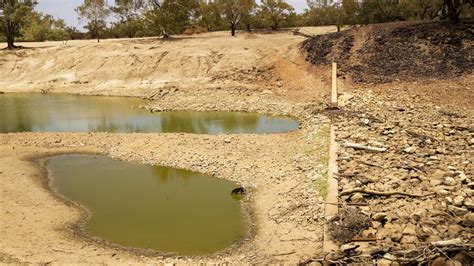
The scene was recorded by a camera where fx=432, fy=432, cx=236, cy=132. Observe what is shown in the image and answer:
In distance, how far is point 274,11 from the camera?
3850cm

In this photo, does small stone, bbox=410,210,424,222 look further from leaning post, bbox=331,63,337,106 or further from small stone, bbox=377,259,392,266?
leaning post, bbox=331,63,337,106

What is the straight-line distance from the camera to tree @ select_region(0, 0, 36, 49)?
117 ft

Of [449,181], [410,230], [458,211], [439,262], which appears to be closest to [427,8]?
[449,181]

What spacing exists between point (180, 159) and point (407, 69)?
14.3 meters

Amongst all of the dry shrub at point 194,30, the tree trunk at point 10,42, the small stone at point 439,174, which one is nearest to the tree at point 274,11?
the dry shrub at point 194,30

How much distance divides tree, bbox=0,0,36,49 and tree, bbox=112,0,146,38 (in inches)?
283

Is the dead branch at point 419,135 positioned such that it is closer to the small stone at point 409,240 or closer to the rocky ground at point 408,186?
the rocky ground at point 408,186

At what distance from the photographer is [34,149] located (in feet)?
51.2

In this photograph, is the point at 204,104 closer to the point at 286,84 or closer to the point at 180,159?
the point at 286,84

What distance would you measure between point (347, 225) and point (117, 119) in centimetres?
1499

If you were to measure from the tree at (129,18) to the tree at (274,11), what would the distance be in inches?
409

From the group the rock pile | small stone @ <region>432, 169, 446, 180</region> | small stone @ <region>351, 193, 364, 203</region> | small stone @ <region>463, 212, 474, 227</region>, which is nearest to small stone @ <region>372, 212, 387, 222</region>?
the rock pile

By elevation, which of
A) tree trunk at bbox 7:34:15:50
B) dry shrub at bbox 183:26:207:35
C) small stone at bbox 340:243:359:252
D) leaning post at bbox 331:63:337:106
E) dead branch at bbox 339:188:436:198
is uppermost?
dry shrub at bbox 183:26:207:35

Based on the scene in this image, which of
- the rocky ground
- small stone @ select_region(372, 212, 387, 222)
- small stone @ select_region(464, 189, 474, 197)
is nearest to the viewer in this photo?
the rocky ground
